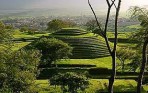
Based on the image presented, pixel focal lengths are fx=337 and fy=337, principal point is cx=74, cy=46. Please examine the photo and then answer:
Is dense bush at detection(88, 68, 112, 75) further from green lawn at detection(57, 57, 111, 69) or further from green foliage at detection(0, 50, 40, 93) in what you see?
green foliage at detection(0, 50, 40, 93)

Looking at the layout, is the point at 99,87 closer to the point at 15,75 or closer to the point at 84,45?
the point at 15,75

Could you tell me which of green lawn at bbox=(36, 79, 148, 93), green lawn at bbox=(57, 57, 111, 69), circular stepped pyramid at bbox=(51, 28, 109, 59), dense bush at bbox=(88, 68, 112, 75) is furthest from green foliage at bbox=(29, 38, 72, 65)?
green lawn at bbox=(36, 79, 148, 93)

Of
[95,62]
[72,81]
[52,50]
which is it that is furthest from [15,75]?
[95,62]

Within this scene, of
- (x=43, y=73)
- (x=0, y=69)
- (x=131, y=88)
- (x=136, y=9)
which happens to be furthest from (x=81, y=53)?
(x=136, y=9)

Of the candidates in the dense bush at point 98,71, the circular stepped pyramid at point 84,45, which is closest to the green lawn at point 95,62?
the circular stepped pyramid at point 84,45

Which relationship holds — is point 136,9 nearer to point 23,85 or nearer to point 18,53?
point 23,85

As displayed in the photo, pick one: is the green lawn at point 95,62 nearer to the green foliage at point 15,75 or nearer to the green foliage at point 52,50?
the green foliage at point 52,50
